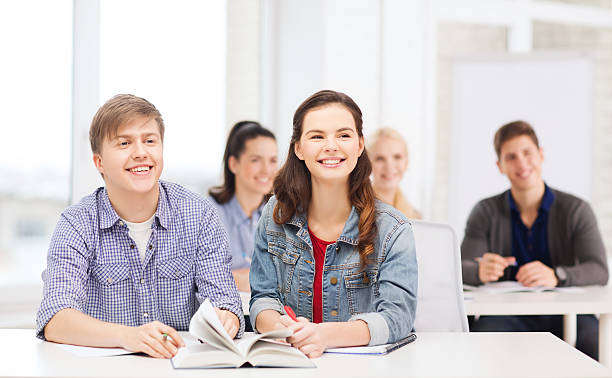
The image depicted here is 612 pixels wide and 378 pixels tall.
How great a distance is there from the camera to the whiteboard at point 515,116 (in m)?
3.91

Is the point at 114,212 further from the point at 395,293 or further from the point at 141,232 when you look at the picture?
the point at 395,293

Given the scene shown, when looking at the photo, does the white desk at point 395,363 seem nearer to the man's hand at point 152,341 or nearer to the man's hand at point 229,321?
the man's hand at point 152,341

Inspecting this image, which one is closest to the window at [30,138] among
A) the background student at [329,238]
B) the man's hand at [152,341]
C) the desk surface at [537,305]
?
the background student at [329,238]

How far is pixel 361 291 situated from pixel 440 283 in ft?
1.26

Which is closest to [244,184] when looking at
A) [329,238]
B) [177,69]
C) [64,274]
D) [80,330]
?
[177,69]

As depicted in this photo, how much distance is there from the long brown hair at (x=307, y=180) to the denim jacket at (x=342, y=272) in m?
0.03

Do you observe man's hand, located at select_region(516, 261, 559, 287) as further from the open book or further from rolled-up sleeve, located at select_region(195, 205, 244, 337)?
the open book

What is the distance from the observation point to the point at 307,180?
1.94 metres

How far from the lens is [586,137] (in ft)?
12.8

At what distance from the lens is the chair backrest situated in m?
2.04

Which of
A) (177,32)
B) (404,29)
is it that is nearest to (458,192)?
(404,29)

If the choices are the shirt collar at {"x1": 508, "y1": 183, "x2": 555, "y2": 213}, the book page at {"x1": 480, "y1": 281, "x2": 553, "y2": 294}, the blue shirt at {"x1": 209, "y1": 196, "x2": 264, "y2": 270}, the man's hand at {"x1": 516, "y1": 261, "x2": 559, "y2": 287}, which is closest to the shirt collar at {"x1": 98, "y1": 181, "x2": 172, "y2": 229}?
the blue shirt at {"x1": 209, "y1": 196, "x2": 264, "y2": 270}

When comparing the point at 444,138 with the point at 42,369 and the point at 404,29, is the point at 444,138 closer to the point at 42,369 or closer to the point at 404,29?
the point at 404,29

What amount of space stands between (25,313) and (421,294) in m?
2.26
